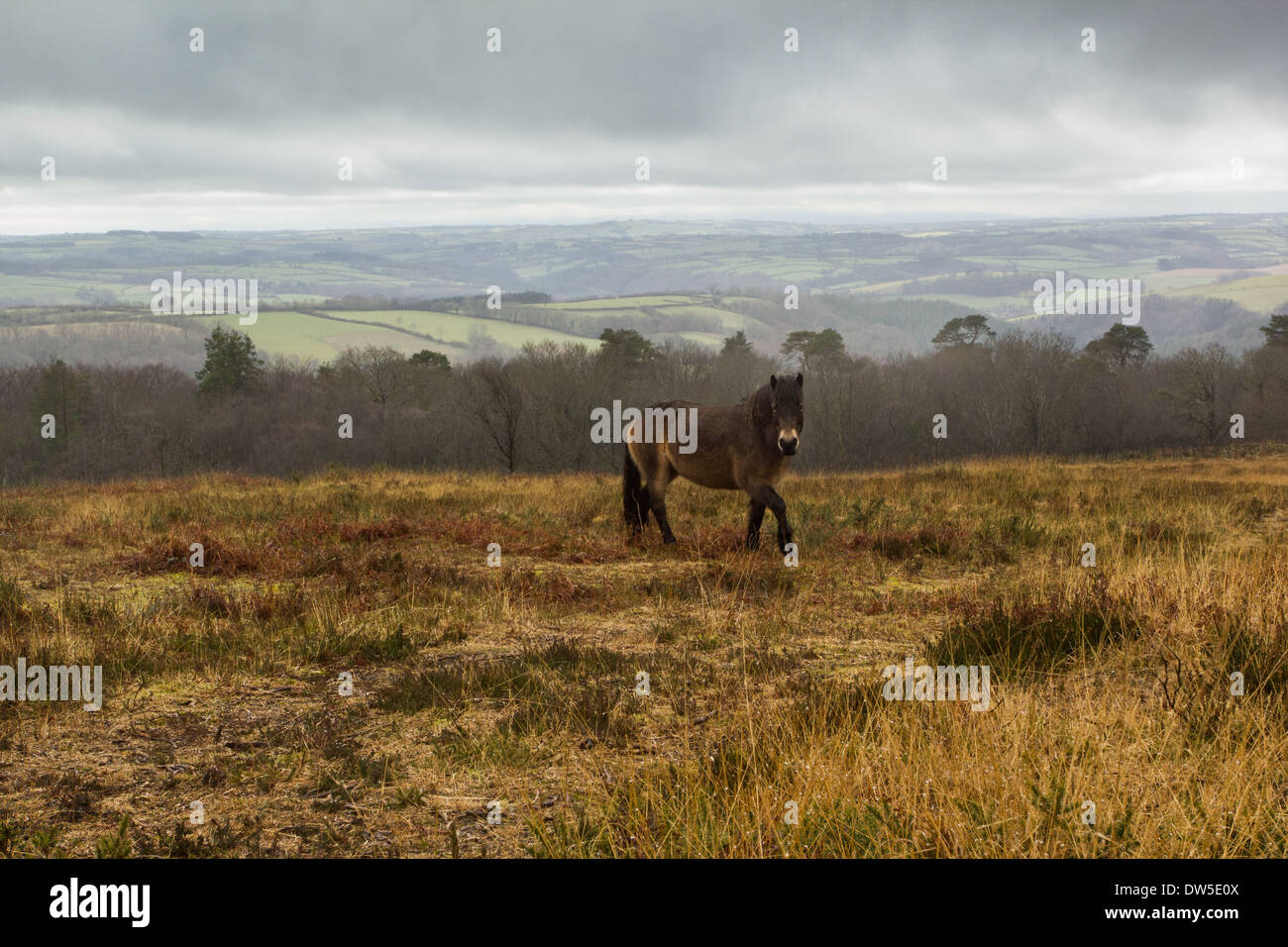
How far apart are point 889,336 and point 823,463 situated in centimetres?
11433

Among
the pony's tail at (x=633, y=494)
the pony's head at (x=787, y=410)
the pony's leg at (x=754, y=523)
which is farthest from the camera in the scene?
the pony's tail at (x=633, y=494)

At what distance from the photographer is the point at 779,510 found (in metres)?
10.7

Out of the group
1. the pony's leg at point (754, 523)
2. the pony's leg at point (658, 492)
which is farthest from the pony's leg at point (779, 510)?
the pony's leg at point (658, 492)

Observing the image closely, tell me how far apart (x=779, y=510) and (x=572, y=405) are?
48.4m

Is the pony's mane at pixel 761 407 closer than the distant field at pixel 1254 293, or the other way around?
the pony's mane at pixel 761 407

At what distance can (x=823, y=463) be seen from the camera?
66.9 m

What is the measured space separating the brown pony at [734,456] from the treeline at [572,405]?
1655 inches

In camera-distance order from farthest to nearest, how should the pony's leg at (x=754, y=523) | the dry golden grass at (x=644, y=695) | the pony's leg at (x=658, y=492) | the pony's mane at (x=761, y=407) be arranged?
1. the pony's leg at (x=658, y=492)
2. the pony's leg at (x=754, y=523)
3. the pony's mane at (x=761, y=407)
4. the dry golden grass at (x=644, y=695)

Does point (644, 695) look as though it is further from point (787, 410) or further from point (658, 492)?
point (658, 492)

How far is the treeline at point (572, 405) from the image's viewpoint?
2359 inches

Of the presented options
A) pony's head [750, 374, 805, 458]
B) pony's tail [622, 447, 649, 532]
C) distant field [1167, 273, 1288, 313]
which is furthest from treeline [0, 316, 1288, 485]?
distant field [1167, 273, 1288, 313]

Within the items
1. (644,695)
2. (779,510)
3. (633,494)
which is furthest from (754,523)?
(644,695)

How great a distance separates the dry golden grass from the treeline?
44255 millimetres

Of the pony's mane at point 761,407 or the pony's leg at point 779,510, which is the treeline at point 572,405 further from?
the pony's leg at point 779,510
